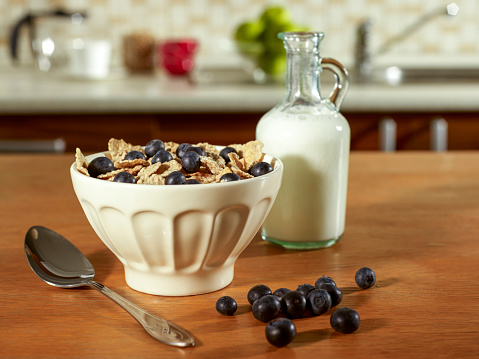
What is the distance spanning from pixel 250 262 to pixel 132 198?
210mm

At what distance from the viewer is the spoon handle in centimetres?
53

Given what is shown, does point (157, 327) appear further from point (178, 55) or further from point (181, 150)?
point (178, 55)

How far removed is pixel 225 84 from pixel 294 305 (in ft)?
5.71

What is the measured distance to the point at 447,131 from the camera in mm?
1971

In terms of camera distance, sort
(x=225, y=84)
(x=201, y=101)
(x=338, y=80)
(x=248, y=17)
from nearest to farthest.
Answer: (x=338, y=80)
(x=201, y=101)
(x=225, y=84)
(x=248, y=17)

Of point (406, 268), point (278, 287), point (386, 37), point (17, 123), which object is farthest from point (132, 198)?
point (386, 37)

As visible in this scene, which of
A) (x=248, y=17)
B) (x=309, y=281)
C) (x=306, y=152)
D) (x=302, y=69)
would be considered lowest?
(x=309, y=281)

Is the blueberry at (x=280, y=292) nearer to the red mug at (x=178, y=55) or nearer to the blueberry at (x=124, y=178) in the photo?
the blueberry at (x=124, y=178)

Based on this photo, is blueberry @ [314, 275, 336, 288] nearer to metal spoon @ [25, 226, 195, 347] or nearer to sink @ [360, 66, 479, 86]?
metal spoon @ [25, 226, 195, 347]

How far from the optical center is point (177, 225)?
0.61m

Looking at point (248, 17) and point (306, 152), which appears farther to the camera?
point (248, 17)

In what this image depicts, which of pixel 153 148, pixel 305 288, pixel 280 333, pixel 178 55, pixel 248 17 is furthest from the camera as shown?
pixel 248 17

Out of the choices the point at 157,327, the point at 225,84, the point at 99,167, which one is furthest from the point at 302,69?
the point at 225,84

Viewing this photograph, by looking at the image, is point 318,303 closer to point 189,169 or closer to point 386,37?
point 189,169
